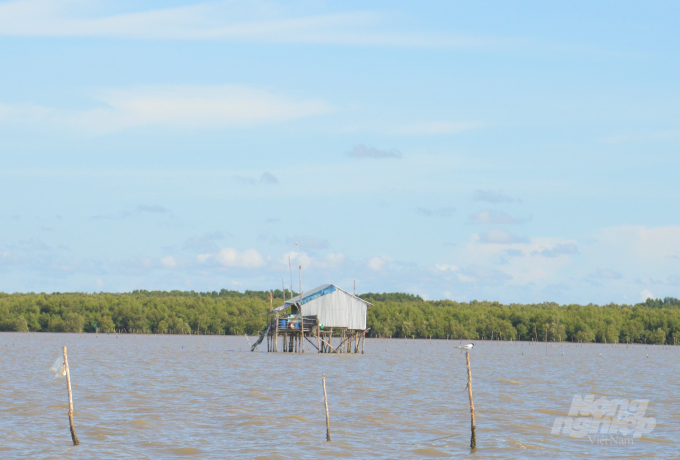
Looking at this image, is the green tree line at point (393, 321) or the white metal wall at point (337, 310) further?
the green tree line at point (393, 321)

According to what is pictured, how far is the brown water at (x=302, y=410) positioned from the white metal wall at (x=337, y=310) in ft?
35.4

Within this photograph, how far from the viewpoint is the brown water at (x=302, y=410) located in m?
27.8

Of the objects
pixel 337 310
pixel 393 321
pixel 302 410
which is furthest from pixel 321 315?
pixel 393 321

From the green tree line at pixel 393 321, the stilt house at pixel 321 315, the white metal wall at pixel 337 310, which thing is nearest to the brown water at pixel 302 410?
the stilt house at pixel 321 315

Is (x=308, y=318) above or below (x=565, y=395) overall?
above

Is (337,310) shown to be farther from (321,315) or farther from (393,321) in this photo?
(393,321)

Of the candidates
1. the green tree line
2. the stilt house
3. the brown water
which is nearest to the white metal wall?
the stilt house

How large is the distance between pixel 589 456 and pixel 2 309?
145 metres

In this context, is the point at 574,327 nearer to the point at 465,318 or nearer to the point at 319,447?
the point at 465,318

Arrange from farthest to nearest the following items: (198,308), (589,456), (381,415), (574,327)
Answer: (198,308) < (574,327) < (381,415) < (589,456)

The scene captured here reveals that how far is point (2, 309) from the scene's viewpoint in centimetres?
15000

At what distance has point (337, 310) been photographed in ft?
246

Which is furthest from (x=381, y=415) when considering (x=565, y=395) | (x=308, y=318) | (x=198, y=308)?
(x=198, y=308)

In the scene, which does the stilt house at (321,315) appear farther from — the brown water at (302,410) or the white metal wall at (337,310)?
the brown water at (302,410)
